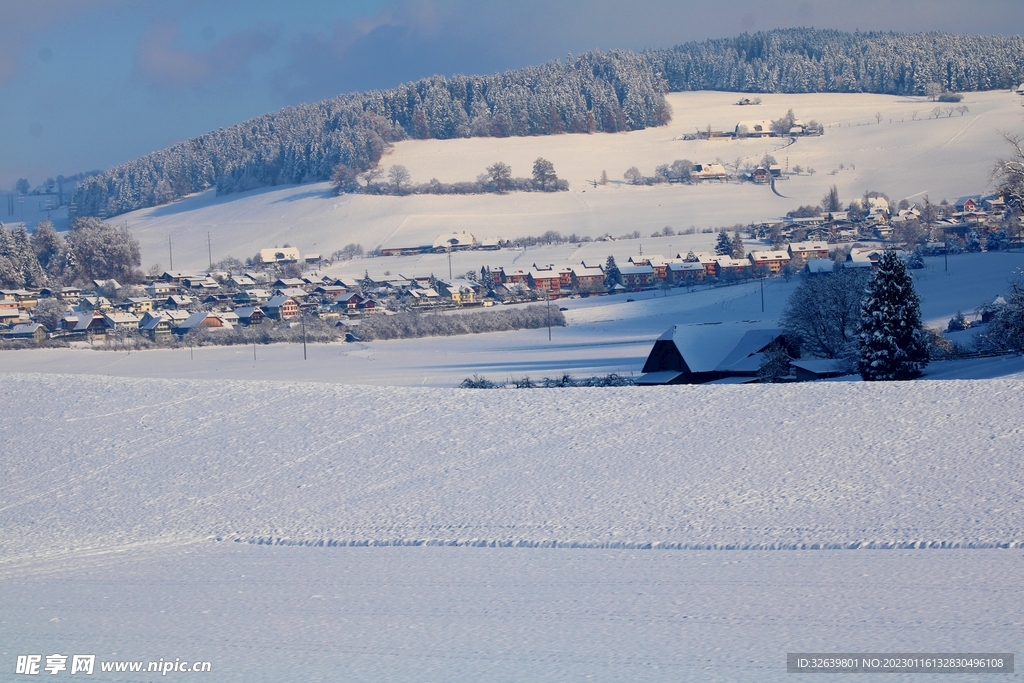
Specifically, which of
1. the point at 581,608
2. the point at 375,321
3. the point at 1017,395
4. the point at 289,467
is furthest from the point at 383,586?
the point at 375,321

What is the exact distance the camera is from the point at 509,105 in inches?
3565

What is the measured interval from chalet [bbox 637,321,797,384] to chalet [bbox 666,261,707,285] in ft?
64.9

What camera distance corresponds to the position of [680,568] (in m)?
7.20

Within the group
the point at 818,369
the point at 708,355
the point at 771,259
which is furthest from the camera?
the point at 771,259

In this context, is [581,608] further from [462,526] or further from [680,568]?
[462,526]

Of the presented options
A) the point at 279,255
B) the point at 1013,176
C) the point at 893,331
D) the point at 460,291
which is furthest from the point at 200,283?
the point at 1013,176

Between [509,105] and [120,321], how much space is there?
61.1 metres

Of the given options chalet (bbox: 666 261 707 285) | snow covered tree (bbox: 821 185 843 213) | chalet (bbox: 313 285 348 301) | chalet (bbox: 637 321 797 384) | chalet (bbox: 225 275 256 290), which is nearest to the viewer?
chalet (bbox: 637 321 797 384)

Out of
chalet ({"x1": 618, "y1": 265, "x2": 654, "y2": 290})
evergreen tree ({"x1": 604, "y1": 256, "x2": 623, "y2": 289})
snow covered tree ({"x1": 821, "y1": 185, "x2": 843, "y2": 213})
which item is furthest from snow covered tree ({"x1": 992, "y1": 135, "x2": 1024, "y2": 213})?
snow covered tree ({"x1": 821, "y1": 185, "x2": 843, "y2": 213})

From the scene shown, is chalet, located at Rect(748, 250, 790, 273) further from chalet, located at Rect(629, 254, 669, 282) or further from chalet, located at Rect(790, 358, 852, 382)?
chalet, located at Rect(790, 358, 852, 382)

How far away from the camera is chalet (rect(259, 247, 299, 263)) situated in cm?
5331

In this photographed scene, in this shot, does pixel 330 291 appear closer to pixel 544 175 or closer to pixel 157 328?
pixel 157 328

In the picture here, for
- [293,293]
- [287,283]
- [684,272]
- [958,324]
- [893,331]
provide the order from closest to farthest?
[893,331], [958,324], [293,293], [684,272], [287,283]

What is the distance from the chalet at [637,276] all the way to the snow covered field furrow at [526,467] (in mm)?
27658
